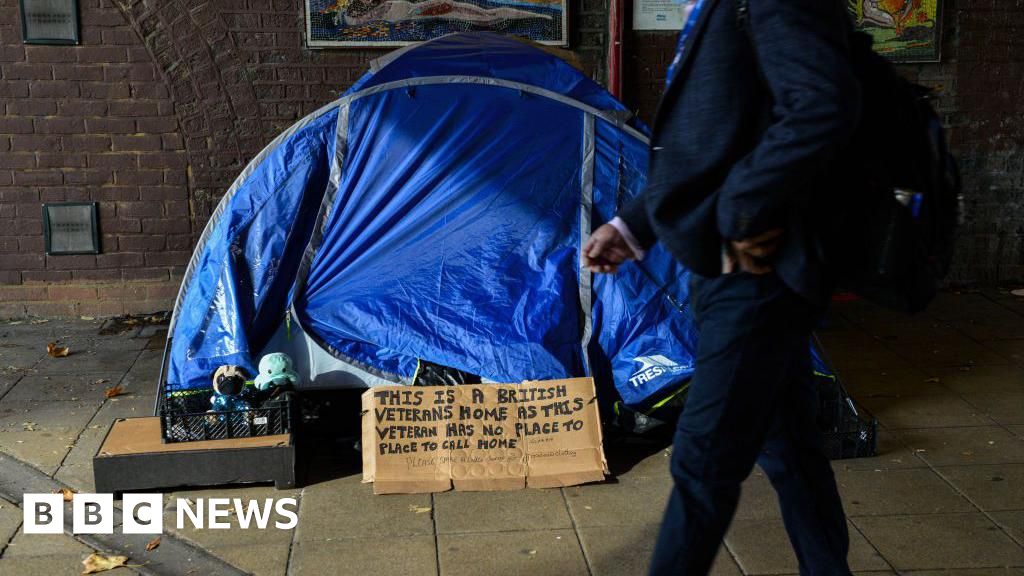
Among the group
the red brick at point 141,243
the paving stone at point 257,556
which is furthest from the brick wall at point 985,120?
the paving stone at point 257,556

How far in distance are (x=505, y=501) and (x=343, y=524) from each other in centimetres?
60

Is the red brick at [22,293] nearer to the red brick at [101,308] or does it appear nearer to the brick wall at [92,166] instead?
the brick wall at [92,166]

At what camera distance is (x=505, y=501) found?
365 cm

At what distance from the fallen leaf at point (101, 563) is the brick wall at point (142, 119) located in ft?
Result: 11.6

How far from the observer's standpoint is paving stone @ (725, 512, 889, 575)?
10.1 feet

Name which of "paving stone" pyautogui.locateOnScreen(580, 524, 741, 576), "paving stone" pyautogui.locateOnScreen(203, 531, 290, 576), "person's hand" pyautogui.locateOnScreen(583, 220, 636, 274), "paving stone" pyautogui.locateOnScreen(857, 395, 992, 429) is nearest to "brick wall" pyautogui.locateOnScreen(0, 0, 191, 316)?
"paving stone" pyautogui.locateOnScreen(203, 531, 290, 576)

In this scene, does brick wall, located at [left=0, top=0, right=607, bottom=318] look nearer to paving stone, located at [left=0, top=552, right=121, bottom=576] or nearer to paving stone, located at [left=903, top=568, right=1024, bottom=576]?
paving stone, located at [left=0, top=552, right=121, bottom=576]

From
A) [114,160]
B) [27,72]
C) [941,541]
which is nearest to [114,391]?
[114,160]

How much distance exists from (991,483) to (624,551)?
1.56 metres

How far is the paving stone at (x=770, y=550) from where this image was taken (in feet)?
10.1

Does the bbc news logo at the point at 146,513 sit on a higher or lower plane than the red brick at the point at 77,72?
lower

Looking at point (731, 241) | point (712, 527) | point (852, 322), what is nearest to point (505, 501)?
point (712, 527)

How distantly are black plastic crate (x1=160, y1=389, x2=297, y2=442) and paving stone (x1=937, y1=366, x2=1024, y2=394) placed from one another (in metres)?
3.26

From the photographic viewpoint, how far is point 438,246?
168 inches
